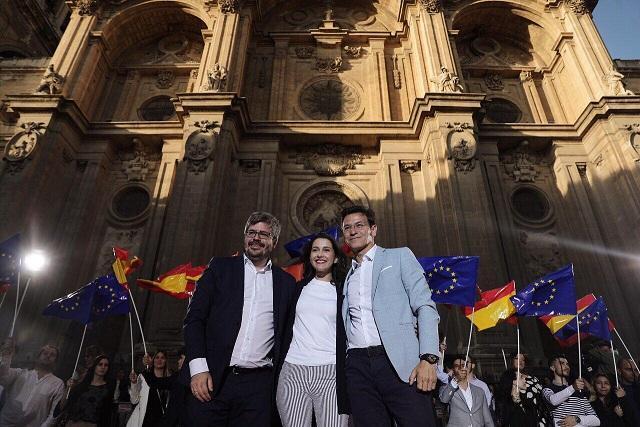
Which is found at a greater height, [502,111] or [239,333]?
[502,111]

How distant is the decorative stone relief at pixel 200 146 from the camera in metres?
13.7

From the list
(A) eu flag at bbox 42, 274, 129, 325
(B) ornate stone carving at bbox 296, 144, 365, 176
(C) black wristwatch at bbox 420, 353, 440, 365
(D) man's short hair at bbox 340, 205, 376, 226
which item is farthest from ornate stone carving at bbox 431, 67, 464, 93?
(C) black wristwatch at bbox 420, 353, 440, 365

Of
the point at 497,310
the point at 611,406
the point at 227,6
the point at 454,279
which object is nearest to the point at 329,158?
the point at 454,279

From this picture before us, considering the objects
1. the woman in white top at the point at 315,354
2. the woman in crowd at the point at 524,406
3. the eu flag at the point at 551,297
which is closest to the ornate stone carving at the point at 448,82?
the eu flag at the point at 551,297

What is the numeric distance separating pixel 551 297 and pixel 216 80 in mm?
13604

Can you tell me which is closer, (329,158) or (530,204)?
(530,204)

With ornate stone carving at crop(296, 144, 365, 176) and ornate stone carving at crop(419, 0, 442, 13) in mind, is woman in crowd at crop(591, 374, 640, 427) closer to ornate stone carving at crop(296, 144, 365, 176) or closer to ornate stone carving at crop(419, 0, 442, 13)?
ornate stone carving at crop(296, 144, 365, 176)

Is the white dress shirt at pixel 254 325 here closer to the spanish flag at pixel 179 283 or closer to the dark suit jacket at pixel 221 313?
the dark suit jacket at pixel 221 313

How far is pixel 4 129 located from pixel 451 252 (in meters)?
18.8

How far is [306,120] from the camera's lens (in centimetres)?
1641

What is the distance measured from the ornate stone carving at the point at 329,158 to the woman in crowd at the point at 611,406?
11.3 metres

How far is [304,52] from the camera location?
64.4 feet

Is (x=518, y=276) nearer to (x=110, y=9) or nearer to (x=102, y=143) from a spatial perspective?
(x=102, y=143)

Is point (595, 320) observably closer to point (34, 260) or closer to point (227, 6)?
point (34, 260)
